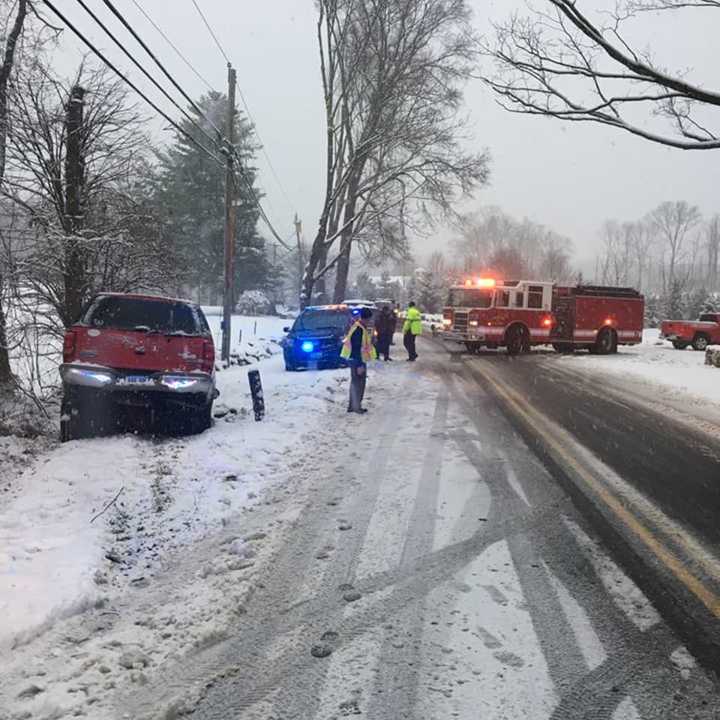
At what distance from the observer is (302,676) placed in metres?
3.28

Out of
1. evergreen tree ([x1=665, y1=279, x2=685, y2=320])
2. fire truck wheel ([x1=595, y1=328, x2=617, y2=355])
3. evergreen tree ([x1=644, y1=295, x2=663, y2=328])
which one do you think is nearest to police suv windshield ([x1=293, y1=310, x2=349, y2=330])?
fire truck wheel ([x1=595, y1=328, x2=617, y2=355])

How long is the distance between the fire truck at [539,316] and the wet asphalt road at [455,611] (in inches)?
646

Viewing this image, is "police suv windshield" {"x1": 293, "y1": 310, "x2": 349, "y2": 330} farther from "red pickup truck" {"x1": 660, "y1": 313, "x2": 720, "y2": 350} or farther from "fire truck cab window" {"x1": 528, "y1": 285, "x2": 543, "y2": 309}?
"red pickup truck" {"x1": 660, "y1": 313, "x2": 720, "y2": 350}

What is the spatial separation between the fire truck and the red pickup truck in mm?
5309

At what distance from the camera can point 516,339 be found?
24.1m

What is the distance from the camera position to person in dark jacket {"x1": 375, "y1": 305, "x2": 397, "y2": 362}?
67.5 ft

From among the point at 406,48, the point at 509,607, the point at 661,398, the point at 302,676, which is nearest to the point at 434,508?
the point at 509,607

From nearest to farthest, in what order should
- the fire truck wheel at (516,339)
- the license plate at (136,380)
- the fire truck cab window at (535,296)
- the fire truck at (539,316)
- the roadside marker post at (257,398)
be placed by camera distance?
the license plate at (136,380) < the roadside marker post at (257,398) < the fire truck at (539,316) < the fire truck wheel at (516,339) < the fire truck cab window at (535,296)

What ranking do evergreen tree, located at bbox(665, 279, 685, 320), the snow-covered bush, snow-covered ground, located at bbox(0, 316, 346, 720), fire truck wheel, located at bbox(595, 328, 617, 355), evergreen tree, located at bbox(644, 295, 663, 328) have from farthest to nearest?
evergreen tree, located at bbox(644, 295, 663, 328), evergreen tree, located at bbox(665, 279, 685, 320), the snow-covered bush, fire truck wheel, located at bbox(595, 328, 617, 355), snow-covered ground, located at bbox(0, 316, 346, 720)

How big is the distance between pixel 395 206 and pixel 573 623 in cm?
2659

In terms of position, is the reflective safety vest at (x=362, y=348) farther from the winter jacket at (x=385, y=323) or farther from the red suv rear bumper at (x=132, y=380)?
the winter jacket at (x=385, y=323)

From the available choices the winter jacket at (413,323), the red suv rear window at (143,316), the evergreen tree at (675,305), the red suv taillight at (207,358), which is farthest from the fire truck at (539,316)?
the evergreen tree at (675,305)

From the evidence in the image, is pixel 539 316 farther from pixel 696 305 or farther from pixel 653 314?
pixel 653 314

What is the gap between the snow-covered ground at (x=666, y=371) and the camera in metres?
14.5
